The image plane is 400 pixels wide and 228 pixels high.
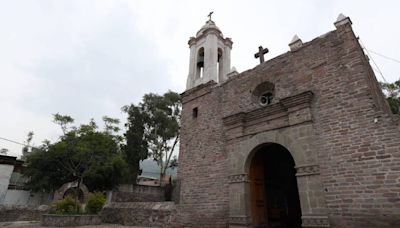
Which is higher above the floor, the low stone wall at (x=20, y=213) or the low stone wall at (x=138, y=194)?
the low stone wall at (x=138, y=194)

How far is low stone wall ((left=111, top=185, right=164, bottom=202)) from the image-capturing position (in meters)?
18.4

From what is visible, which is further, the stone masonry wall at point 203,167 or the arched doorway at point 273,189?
the stone masonry wall at point 203,167

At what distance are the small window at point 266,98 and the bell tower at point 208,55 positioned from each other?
3073mm

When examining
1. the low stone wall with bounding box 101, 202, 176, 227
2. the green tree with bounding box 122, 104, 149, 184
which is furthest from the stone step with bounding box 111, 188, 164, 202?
the low stone wall with bounding box 101, 202, 176, 227

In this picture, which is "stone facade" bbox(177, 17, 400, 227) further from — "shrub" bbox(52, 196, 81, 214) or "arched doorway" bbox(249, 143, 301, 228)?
"shrub" bbox(52, 196, 81, 214)

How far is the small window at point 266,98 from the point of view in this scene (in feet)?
26.6

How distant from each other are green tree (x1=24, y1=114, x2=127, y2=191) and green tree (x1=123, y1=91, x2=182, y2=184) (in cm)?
385

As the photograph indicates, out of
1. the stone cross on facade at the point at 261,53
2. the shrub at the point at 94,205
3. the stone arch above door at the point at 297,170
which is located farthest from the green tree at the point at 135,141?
the stone cross on facade at the point at 261,53

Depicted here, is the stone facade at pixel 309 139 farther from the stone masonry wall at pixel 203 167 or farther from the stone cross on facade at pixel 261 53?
the stone cross on facade at pixel 261 53

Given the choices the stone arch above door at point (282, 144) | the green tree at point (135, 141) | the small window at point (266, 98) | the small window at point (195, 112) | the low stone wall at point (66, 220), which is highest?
the green tree at point (135, 141)

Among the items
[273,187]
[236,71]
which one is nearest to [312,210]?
[273,187]

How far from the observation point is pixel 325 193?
5.66 m

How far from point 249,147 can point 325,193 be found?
2.53 metres

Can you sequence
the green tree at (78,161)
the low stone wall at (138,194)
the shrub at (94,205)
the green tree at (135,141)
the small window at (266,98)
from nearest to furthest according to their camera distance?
the small window at (266,98) < the shrub at (94,205) < the green tree at (78,161) < the low stone wall at (138,194) < the green tree at (135,141)
